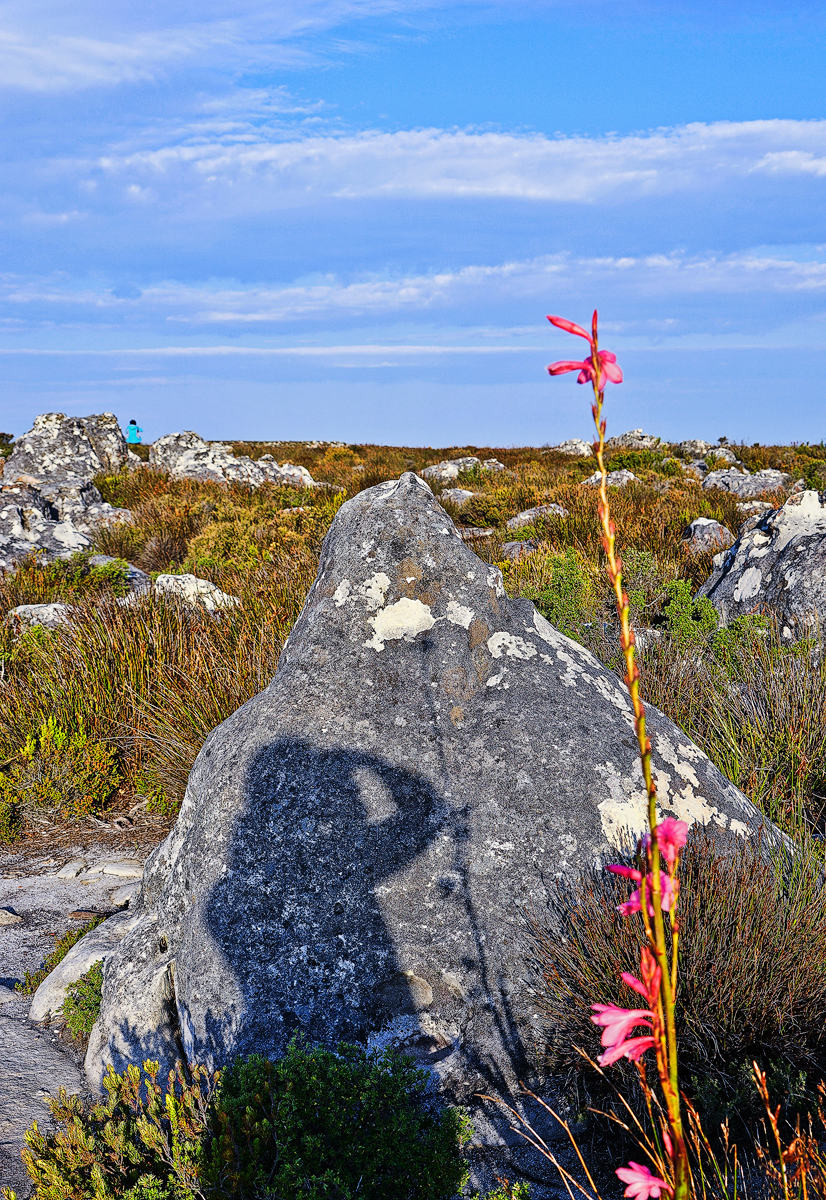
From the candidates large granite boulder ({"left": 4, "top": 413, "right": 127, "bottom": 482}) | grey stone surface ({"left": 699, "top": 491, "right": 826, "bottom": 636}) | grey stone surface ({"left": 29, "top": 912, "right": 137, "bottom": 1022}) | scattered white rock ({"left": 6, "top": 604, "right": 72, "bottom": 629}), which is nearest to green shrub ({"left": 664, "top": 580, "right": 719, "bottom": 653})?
grey stone surface ({"left": 699, "top": 491, "right": 826, "bottom": 636})

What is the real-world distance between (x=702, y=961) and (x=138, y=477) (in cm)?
1729

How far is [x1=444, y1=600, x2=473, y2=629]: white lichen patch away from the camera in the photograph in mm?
3041

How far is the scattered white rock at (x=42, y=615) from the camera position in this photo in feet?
23.5

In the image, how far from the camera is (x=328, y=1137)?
2.17 m

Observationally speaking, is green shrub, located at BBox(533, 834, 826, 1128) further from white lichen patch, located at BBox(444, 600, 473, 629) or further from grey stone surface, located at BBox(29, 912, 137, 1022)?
grey stone surface, located at BBox(29, 912, 137, 1022)

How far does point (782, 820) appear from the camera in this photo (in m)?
3.63

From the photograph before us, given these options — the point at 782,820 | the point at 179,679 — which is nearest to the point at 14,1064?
the point at 179,679

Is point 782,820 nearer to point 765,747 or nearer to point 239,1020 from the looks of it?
point 765,747

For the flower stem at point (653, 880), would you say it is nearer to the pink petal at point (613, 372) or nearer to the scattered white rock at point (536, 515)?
the pink petal at point (613, 372)

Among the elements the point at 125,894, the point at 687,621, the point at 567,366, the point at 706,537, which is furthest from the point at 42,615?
the point at 706,537

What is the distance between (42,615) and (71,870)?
343 cm

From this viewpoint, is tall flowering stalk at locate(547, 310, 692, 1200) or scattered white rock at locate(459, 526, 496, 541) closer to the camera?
tall flowering stalk at locate(547, 310, 692, 1200)

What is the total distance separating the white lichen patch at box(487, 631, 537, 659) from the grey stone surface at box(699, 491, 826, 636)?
3.51 m

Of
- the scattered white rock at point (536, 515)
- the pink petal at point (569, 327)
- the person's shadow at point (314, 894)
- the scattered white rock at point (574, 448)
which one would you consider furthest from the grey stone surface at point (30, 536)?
the scattered white rock at point (574, 448)
